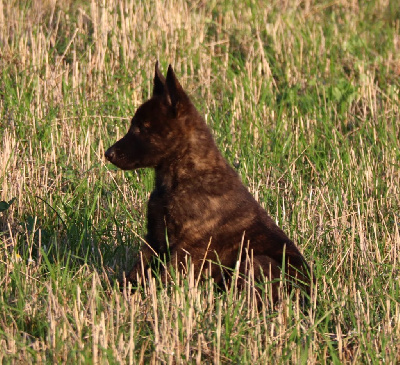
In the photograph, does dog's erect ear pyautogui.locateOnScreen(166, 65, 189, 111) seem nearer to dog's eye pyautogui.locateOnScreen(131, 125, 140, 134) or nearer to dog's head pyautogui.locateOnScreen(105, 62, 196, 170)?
dog's head pyautogui.locateOnScreen(105, 62, 196, 170)

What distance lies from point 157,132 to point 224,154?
217 cm

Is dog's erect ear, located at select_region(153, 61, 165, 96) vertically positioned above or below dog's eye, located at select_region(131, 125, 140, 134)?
above

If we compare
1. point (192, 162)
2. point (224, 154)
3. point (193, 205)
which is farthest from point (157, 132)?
point (224, 154)

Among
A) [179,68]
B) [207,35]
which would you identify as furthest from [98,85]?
[207,35]

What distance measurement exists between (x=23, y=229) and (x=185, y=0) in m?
Answer: 5.32

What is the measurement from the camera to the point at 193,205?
5367mm

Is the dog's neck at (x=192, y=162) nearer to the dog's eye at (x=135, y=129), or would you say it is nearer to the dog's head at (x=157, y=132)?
the dog's head at (x=157, y=132)

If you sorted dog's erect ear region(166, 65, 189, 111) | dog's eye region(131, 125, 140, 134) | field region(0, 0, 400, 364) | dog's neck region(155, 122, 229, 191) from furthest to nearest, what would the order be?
1. dog's eye region(131, 125, 140, 134)
2. dog's neck region(155, 122, 229, 191)
3. dog's erect ear region(166, 65, 189, 111)
4. field region(0, 0, 400, 364)

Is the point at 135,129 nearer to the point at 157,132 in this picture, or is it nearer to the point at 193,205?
the point at 157,132

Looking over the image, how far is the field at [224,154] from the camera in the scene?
177 inches

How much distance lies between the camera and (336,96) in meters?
9.11

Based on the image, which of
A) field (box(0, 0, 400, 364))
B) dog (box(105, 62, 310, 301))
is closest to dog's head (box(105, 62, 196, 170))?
dog (box(105, 62, 310, 301))

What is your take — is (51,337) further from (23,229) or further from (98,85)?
(98,85)

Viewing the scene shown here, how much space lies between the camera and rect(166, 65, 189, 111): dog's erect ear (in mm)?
5316
